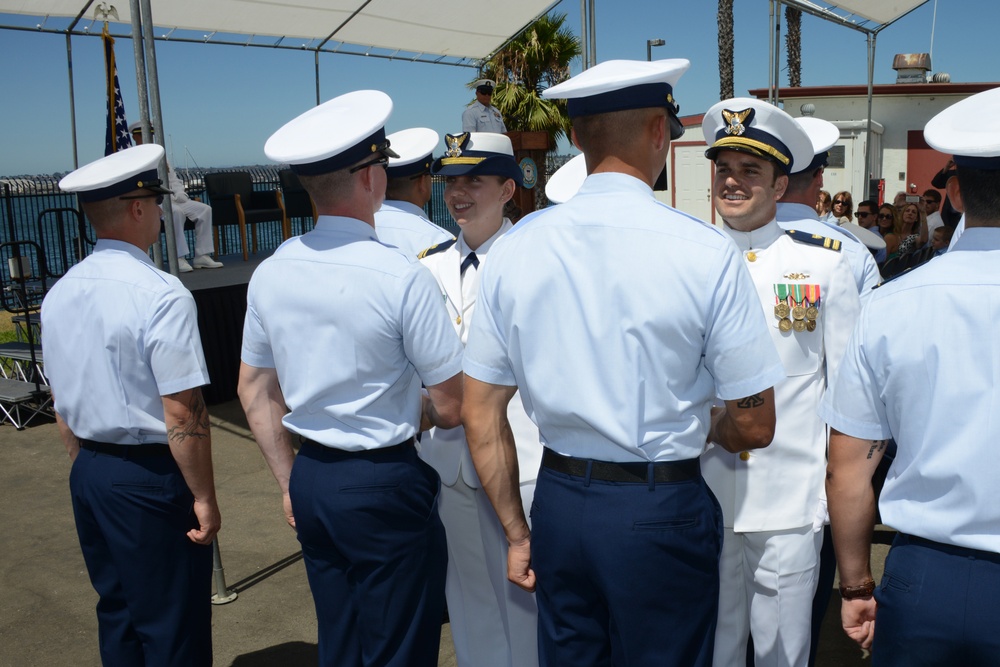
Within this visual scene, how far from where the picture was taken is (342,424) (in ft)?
7.49

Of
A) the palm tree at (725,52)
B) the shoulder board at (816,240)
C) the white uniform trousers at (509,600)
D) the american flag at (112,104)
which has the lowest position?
the white uniform trousers at (509,600)

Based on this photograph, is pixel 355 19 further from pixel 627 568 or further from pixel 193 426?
pixel 627 568

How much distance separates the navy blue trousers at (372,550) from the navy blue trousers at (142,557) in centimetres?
47

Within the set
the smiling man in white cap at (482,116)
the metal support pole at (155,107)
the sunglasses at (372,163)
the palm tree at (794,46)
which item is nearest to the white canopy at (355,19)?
the smiling man in white cap at (482,116)

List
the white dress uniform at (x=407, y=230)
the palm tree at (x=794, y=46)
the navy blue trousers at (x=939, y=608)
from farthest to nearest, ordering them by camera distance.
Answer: the palm tree at (x=794, y=46), the white dress uniform at (x=407, y=230), the navy blue trousers at (x=939, y=608)

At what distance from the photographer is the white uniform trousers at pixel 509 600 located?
9.74 feet

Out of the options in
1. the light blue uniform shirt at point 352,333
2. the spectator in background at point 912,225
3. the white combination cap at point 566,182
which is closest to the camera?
the light blue uniform shirt at point 352,333

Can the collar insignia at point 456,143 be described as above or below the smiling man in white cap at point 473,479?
above

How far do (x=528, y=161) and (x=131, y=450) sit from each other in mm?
6897

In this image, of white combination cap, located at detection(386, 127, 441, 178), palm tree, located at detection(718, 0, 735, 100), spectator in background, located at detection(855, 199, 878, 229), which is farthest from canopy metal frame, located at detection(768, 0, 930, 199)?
palm tree, located at detection(718, 0, 735, 100)

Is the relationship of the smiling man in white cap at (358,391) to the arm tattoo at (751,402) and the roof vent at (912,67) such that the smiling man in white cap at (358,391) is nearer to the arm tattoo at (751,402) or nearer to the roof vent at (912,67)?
the arm tattoo at (751,402)

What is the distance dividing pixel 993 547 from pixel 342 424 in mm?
1496

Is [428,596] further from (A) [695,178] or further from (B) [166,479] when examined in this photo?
(A) [695,178]

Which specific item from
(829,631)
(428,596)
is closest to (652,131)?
(428,596)
